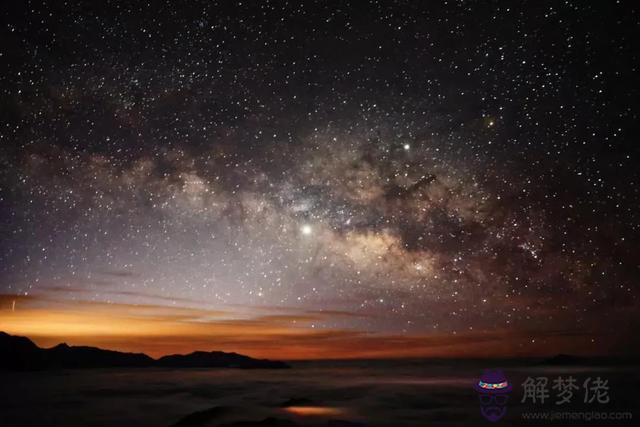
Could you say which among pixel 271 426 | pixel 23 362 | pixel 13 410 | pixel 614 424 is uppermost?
pixel 271 426

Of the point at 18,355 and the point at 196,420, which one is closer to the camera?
the point at 196,420

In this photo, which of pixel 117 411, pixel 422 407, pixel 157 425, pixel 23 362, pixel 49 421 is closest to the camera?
pixel 157 425

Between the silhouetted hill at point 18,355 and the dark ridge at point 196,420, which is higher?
the dark ridge at point 196,420

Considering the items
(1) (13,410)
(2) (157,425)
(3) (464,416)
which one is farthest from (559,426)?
(1) (13,410)

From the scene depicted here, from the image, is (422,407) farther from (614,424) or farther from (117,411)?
(117,411)

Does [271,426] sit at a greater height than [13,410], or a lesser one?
greater

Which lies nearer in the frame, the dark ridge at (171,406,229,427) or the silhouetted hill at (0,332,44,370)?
the dark ridge at (171,406,229,427)

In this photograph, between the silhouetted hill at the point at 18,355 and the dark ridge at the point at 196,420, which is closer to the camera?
the dark ridge at the point at 196,420

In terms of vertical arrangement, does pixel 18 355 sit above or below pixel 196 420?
below

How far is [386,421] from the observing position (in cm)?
2856

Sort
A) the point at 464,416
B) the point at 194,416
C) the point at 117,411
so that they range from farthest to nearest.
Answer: the point at 117,411 → the point at 464,416 → the point at 194,416

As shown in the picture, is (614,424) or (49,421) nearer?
(614,424)

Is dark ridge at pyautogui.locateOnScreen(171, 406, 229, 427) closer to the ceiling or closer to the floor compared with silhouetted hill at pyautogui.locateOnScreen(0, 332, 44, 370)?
closer to the ceiling

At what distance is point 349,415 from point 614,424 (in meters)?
16.3
